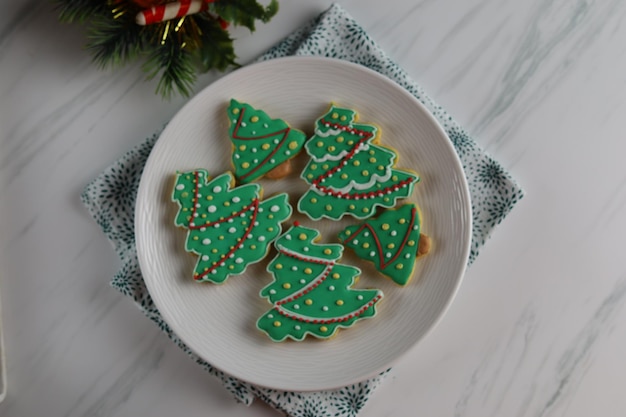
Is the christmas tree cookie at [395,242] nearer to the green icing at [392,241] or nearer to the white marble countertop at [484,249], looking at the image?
the green icing at [392,241]

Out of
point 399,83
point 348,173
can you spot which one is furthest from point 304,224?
point 399,83

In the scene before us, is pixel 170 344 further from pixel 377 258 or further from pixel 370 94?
pixel 370 94

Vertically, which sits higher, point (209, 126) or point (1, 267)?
point (209, 126)

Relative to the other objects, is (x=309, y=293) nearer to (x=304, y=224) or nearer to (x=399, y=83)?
(x=304, y=224)

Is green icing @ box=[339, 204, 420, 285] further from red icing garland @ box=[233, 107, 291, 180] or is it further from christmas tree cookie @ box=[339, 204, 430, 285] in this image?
red icing garland @ box=[233, 107, 291, 180]

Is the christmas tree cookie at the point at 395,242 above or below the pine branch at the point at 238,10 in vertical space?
below

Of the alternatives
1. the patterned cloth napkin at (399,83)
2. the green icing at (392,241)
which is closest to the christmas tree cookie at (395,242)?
the green icing at (392,241)

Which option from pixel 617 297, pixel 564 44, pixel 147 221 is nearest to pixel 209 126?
pixel 147 221
